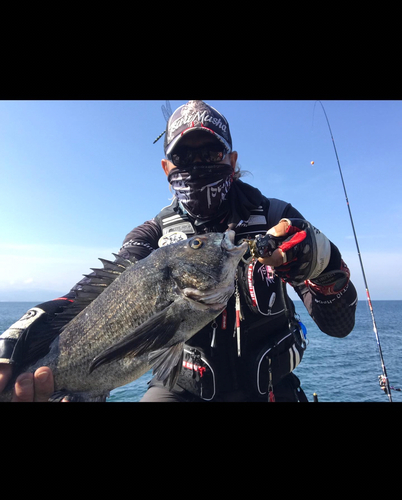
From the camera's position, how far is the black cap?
3.49 meters

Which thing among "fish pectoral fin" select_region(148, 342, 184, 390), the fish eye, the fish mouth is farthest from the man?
"fish pectoral fin" select_region(148, 342, 184, 390)

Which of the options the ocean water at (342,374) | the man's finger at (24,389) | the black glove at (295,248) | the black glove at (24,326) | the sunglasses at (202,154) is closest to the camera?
the black glove at (295,248)

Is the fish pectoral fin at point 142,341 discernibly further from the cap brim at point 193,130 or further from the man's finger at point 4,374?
the cap brim at point 193,130

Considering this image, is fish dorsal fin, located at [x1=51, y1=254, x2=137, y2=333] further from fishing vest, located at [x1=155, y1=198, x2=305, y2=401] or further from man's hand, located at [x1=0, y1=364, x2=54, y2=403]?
fishing vest, located at [x1=155, y1=198, x2=305, y2=401]

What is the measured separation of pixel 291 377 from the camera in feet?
11.6

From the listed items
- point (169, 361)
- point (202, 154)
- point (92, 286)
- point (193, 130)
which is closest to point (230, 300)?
point (169, 361)

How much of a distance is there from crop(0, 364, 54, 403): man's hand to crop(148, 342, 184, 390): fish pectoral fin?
1091 mm

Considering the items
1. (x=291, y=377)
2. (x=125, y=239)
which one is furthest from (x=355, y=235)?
(x=125, y=239)

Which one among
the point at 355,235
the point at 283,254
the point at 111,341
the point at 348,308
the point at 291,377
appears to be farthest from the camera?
the point at 355,235

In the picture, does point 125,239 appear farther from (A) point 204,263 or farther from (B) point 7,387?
(B) point 7,387

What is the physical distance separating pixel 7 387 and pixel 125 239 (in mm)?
1991

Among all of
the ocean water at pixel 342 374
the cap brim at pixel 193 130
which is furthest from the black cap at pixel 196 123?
the ocean water at pixel 342 374

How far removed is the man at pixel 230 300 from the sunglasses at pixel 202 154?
0.01 meters

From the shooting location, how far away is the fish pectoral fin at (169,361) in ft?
8.45
